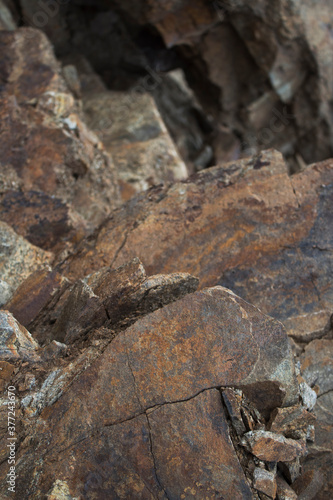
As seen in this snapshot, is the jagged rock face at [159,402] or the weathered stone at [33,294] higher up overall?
the weathered stone at [33,294]

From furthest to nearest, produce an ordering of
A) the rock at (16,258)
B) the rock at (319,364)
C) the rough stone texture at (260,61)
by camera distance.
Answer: the rough stone texture at (260,61)
the rock at (16,258)
the rock at (319,364)

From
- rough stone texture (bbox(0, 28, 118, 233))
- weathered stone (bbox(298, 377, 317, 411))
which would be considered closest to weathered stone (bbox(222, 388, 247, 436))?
weathered stone (bbox(298, 377, 317, 411))

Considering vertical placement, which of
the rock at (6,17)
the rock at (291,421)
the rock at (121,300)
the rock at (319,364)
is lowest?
the rock at (319,364)

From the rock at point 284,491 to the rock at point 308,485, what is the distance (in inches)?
5.4

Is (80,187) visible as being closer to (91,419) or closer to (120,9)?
(91,419)

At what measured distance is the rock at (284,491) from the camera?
1751mm

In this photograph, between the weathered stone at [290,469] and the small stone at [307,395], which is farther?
the small stone at [307,395]

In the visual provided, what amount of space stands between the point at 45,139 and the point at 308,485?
112 inches

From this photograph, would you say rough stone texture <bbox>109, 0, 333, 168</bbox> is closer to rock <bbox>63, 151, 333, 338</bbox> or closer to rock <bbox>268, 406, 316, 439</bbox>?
rock <bbox>63, 151, 333, 338</bbox>

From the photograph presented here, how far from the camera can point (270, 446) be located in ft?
5.66

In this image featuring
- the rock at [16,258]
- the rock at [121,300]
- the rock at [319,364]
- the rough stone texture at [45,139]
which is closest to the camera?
the rock at [121,300]

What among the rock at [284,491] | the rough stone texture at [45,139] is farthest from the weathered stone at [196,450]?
the rough stone texture at [45,139]

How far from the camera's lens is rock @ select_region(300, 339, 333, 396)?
7.34 ft

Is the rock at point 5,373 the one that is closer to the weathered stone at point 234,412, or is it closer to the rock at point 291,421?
the weathered stone at point 234,412
